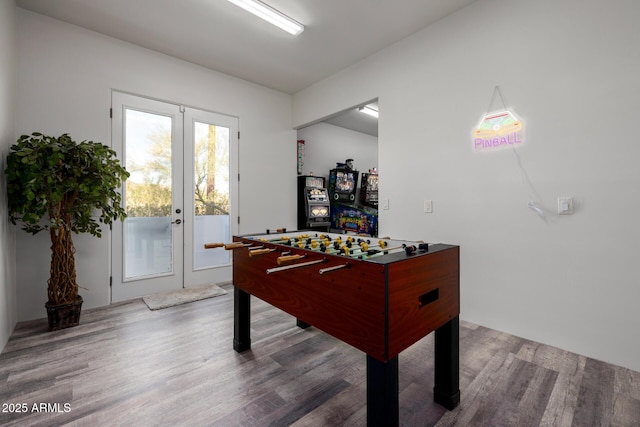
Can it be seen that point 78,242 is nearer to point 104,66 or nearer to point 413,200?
point 104,66

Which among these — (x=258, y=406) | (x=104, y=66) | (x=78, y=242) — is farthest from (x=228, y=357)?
(x=104, y=66)

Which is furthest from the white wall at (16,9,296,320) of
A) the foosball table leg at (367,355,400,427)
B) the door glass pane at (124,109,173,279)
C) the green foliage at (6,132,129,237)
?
the foosball table leg at (367,355,400,427)

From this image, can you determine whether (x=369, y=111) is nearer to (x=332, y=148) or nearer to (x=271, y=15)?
(x=332, y=148)

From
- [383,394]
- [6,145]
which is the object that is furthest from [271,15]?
[383,394]

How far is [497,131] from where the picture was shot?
252cm

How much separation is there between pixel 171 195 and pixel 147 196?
28cm

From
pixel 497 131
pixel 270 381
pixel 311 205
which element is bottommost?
pixel 270 381

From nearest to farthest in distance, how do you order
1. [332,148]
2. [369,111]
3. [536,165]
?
[536,165] → [369,111] → [332,148]

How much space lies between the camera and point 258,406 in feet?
5.15

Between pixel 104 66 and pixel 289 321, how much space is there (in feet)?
11.6

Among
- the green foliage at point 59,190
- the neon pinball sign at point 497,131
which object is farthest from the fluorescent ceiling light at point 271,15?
the neon pinball sign at point 497,131

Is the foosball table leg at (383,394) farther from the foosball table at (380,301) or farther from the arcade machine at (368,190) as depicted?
the arcade machine at (368,190)

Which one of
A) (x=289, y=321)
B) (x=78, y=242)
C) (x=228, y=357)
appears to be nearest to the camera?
(x=228, y=357)

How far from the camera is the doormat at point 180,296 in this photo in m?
3.18
